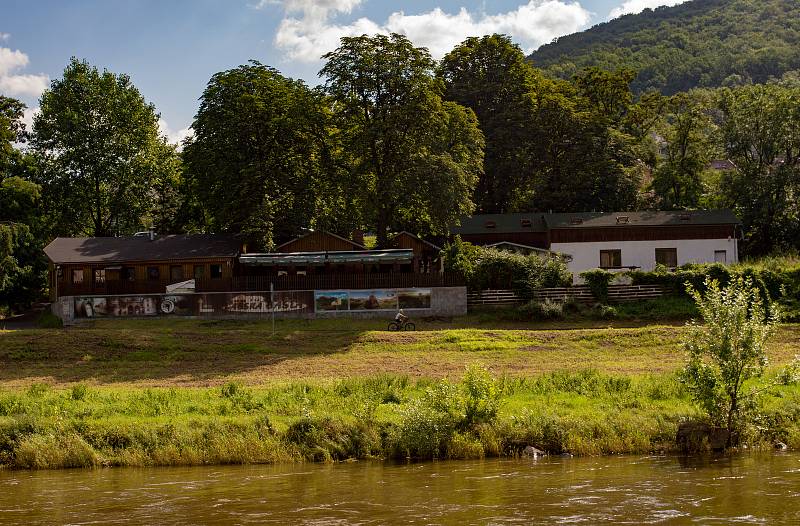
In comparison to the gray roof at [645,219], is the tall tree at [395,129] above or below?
above

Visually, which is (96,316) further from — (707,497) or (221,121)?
(707,497)

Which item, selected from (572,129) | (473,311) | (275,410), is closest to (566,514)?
(275,410)

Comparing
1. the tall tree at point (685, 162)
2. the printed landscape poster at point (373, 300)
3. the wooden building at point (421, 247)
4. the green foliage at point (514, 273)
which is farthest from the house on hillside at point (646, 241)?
the printed landscape poster at point (373, 300)

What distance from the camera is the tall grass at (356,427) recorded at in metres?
26.3

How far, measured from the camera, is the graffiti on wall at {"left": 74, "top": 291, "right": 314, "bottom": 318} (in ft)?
179

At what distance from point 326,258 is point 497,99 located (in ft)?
89.7

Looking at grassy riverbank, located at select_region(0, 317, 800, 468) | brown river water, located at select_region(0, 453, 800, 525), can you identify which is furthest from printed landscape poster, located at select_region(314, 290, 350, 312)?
brown river water, located at select_region(0, 453, 800, 525)

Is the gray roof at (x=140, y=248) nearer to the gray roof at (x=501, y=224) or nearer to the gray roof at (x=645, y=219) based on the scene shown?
the gray roof at (x=501, y=224)

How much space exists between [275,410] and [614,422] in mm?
11304

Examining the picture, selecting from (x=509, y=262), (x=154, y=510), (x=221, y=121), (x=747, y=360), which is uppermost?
(x=221, y=121)

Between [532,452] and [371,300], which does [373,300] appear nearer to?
[371,300]

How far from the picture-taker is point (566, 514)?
63.9 ft

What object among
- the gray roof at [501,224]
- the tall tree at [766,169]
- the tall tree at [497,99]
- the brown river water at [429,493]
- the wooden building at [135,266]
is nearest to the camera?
the brown river water at [429,493]

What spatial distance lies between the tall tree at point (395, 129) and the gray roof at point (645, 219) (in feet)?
36.4
